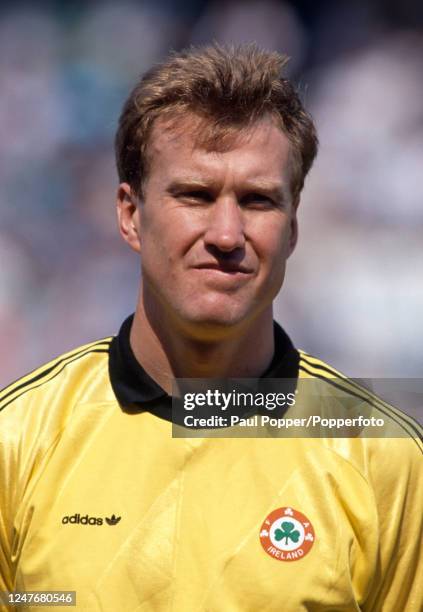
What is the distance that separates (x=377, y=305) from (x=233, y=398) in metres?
3.39

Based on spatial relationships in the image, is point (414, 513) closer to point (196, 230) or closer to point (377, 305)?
point (196, 230)

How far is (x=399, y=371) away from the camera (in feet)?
16.8

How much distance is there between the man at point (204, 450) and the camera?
6.27 feet

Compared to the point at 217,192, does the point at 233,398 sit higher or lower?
lower

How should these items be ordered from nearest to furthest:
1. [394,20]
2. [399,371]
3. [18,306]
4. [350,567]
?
[350,567] → [399,371] → [18,306] → [394,20]

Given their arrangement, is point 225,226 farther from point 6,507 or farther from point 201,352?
point 6,507

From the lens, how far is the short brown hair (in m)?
2.03

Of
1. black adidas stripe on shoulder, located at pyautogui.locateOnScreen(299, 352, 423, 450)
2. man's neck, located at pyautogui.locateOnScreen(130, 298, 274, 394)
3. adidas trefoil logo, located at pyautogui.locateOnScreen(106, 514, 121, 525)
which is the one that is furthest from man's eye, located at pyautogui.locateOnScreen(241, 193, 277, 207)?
adidas trefoil logo, located at pyautogui.locateOnScreen(106, 514, 121, 525)

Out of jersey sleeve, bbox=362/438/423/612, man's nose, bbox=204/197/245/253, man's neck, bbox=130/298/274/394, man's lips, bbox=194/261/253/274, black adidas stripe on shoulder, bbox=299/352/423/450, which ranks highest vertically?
man's nose, bbox=204/197/245/253

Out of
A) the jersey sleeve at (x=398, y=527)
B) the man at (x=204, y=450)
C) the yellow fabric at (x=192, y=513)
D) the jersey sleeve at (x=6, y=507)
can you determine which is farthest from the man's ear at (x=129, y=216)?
the jersey sleeve at (x=398, y=527)

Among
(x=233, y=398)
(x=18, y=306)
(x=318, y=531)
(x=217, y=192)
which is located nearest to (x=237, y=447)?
(x=233, y=398)

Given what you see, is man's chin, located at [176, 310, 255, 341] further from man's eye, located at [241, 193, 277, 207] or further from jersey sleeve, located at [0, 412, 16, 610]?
jersey sleeve, located at [0, 412, 16, 610]

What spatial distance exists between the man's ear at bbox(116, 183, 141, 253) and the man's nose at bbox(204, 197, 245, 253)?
25cm

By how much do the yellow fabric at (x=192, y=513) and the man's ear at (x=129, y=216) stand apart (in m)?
0.38
